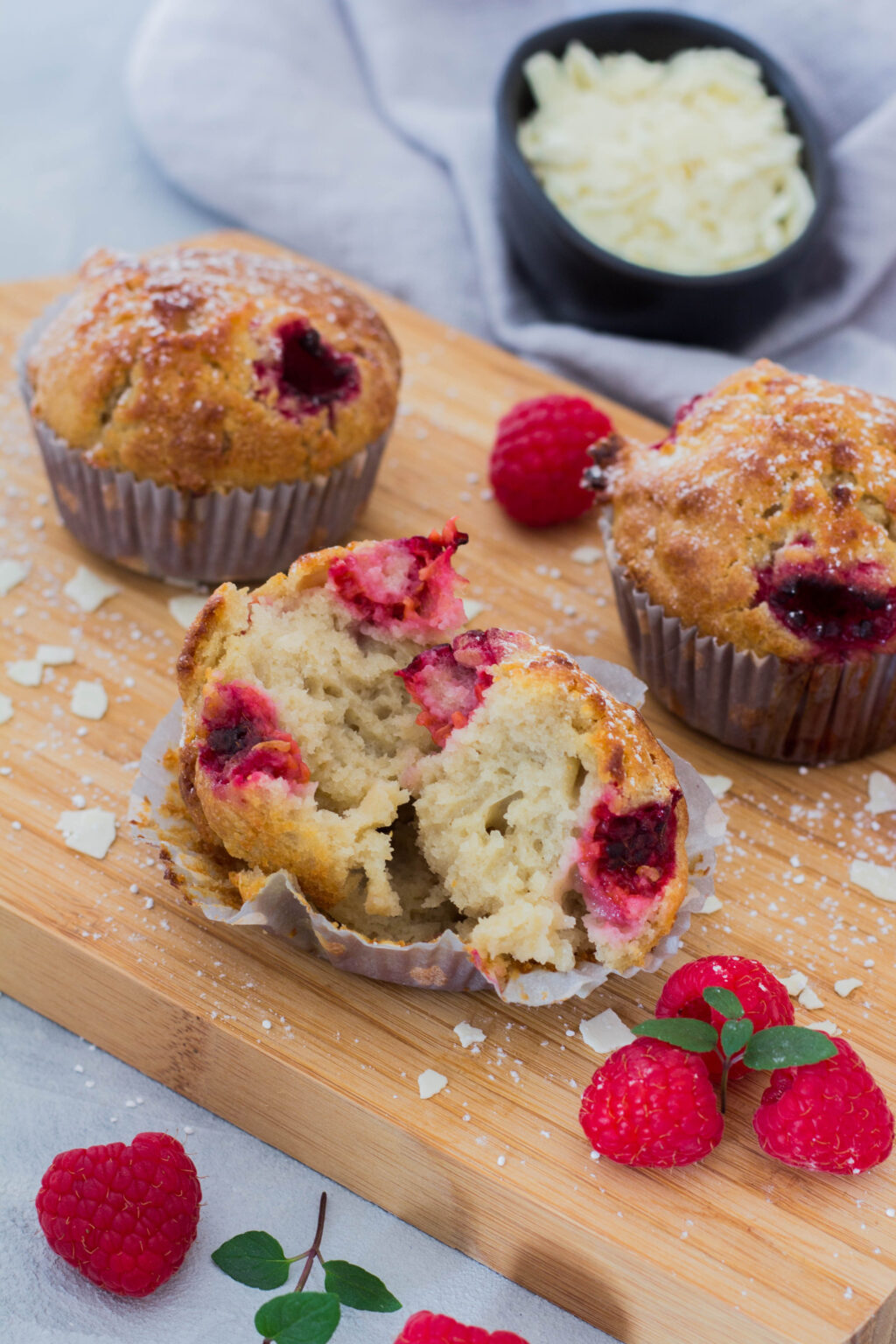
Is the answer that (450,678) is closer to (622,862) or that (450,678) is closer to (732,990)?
(622,862)

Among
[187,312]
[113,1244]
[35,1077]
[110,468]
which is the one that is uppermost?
[187,312]

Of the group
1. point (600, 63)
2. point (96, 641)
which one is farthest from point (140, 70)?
point (96, 641)

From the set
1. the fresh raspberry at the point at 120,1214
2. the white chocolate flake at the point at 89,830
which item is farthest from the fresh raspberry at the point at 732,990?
the white chocolate flake at the point at 89,830

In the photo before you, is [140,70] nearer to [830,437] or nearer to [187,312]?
[187,312]

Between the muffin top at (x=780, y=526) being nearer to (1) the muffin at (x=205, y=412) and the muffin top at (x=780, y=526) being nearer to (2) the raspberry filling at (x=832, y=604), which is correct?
(2) the raspberry filling at (x=832, y=604)

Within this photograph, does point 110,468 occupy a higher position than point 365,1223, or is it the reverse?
point 110,468

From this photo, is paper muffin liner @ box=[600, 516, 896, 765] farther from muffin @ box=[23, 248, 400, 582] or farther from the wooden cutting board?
muffin @ box=[23, 248, 400, 582]

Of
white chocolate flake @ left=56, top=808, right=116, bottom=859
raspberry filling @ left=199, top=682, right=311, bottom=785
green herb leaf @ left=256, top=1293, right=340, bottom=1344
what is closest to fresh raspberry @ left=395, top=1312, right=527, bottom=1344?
green herb leaf @ left=256, top=1293, right=340, bottom=1344
